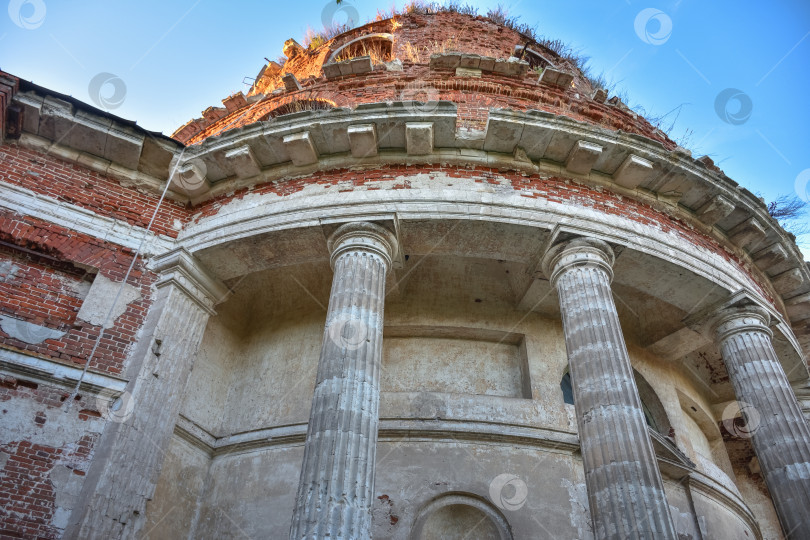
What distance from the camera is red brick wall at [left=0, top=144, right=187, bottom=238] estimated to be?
8406 millimetres

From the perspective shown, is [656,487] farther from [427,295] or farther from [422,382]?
[427,295]

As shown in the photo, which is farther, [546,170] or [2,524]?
[546,170]

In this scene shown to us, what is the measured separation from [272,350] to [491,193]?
207 inches

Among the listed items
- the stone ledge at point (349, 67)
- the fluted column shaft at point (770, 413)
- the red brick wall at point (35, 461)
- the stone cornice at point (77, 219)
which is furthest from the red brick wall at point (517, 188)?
the stone ledge at point (349, 67)

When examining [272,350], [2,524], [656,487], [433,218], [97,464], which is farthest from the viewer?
[272,350]

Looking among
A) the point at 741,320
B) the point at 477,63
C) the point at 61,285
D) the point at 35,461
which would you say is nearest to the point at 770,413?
the point at 741,320

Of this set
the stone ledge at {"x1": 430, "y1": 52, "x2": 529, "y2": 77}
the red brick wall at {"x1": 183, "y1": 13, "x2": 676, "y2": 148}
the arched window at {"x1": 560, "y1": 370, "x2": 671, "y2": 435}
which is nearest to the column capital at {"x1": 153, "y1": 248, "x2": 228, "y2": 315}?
the red brick wall at {"x1": 183, "y1": 13, "x2": 676, "y2": 148}

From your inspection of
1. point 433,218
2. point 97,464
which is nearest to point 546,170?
point 433,218

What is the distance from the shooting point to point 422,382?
9688mm

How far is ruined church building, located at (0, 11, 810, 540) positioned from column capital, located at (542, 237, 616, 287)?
4cm

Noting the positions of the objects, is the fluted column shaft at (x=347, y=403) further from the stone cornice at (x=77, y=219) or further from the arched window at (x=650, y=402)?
the arched window at (x=650, y=402)

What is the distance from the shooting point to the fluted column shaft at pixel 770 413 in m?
6.95

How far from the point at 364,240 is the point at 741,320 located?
20.0 feet

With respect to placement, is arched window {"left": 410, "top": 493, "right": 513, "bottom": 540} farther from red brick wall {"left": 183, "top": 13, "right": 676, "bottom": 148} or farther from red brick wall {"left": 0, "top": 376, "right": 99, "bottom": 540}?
red brick wall {"left": 183, "top": 13, "right": 676, "bottom": 148}
